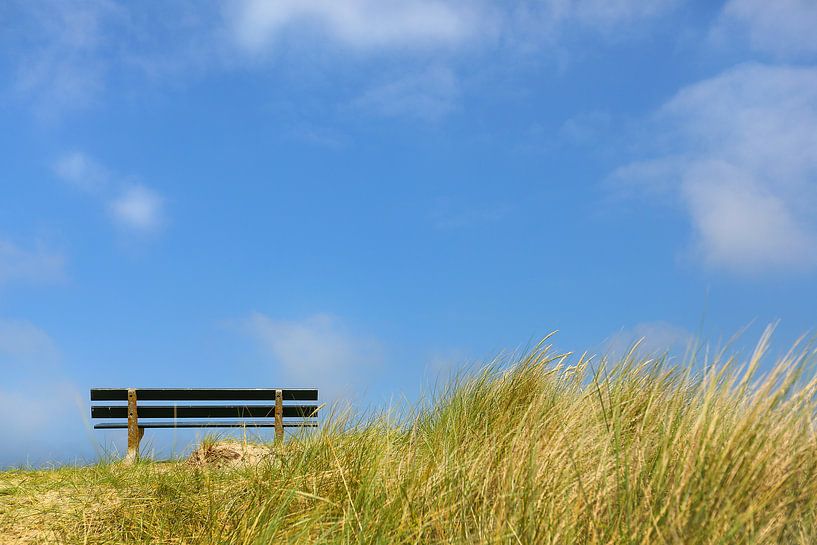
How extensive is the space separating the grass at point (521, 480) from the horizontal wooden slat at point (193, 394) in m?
3.65

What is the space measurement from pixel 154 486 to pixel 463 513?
2.37 meters

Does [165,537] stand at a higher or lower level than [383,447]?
lower

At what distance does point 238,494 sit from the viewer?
3914mm

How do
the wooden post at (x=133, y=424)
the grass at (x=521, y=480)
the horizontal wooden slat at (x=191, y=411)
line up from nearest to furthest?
the grass at (x=521, y=480)
the wooden post at (x=133, y=424)
the horizontal wooden slat at (x=191, y=411)

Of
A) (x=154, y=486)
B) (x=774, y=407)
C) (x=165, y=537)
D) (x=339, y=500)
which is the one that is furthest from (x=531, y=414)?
(x=154, y=486)

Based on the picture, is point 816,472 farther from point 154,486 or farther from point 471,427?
point 154,486

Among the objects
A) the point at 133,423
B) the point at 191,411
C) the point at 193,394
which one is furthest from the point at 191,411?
the point at 133,423

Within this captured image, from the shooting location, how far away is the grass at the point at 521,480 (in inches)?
91.3

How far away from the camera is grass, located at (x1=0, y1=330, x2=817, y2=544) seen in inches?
91.3

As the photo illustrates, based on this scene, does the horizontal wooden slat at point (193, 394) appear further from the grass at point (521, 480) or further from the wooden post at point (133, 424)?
the grass at point (521, 480)

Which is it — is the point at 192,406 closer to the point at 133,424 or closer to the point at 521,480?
the point at 133,424

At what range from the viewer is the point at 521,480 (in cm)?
281

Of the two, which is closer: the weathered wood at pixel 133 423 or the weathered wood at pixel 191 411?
the weathered wood at pixel 133 423

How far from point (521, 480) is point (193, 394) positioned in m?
6.73
